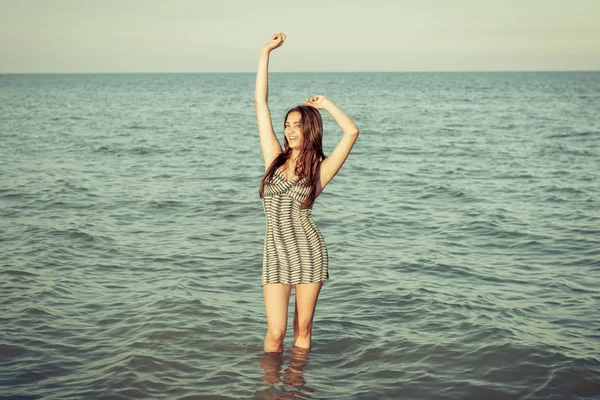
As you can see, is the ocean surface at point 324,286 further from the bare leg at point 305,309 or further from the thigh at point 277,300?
the thigh at point 277,300

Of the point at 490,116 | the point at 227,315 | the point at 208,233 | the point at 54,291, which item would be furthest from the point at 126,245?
the point at 490,116

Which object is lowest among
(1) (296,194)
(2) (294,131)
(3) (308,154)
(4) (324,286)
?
(4) (324,286)

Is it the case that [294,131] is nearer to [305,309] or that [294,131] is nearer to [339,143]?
[339,143]

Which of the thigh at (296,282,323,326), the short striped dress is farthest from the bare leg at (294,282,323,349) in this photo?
the short striped dress

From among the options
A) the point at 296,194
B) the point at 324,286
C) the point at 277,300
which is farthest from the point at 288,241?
the point at 324,286

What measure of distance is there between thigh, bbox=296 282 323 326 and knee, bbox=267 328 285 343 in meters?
0.20

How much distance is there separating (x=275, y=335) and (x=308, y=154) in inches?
64.8

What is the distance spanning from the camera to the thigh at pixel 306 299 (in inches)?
215

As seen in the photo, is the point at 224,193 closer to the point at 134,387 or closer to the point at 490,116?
the point at 134,387

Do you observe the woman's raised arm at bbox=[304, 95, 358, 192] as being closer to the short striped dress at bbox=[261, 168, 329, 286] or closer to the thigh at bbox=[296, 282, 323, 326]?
the short striped dress at bbox=[261, 168, 329, 286]

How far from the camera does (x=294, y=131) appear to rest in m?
5.31

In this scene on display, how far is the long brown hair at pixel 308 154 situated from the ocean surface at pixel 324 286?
181 cm

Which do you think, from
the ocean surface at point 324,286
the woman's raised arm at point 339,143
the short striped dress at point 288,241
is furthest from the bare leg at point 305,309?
the woman's raised arm at point 339,143

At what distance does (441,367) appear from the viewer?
6277 millimetres
